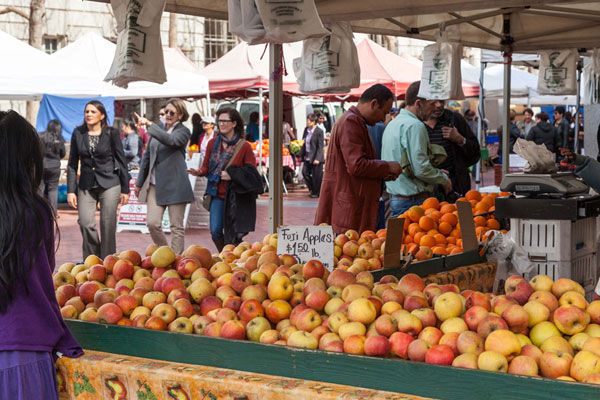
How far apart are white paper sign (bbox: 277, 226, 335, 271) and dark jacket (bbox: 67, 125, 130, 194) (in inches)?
189

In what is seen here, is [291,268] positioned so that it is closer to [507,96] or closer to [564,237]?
[564,237]

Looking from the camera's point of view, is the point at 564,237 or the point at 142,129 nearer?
the point at 564,237

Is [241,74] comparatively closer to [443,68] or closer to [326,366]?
[443,68]

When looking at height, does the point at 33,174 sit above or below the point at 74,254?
above

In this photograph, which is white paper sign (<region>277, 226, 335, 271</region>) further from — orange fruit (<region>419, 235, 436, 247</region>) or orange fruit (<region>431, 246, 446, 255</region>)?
orange fruit (<region>419, 235, 436, 247</region>)

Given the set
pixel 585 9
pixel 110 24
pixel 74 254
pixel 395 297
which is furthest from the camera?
pixel 110 24

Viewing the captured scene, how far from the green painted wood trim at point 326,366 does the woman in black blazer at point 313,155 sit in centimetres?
1395

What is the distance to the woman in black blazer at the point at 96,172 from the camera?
25.9 feet

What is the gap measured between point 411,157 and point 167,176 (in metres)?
3.12

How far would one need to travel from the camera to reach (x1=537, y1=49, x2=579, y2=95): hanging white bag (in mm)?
8984

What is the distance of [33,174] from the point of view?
2512 mm

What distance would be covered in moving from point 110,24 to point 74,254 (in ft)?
60.6

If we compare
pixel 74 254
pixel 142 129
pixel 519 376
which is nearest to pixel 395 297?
pixel 519 376

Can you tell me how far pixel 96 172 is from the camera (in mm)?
7906
